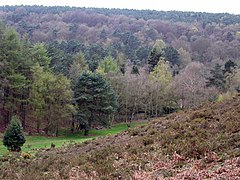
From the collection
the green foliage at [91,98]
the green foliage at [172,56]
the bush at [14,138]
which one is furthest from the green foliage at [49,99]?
the green foliage at [172,56]

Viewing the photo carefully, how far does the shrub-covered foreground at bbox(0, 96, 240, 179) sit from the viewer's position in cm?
1010

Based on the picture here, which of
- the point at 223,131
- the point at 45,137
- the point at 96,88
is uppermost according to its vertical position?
the point at 223,131

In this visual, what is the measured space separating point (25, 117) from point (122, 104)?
14.6 meters

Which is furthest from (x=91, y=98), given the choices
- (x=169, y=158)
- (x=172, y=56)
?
(x=172, y=56)

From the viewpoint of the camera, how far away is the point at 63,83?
42031 mm

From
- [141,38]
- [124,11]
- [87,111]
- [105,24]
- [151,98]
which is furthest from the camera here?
[124,11]

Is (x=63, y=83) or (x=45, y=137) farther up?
(x=63, y=83)

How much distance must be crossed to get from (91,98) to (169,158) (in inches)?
1278

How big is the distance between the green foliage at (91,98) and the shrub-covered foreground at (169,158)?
26.6m

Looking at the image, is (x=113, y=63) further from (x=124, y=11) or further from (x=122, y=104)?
(x=124, y=11)

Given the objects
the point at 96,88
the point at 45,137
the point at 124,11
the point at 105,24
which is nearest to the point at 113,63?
the point at 96,88

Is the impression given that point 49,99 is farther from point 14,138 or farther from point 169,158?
point 169,158

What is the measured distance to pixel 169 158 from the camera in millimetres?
11695

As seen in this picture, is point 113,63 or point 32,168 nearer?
point 32,168
